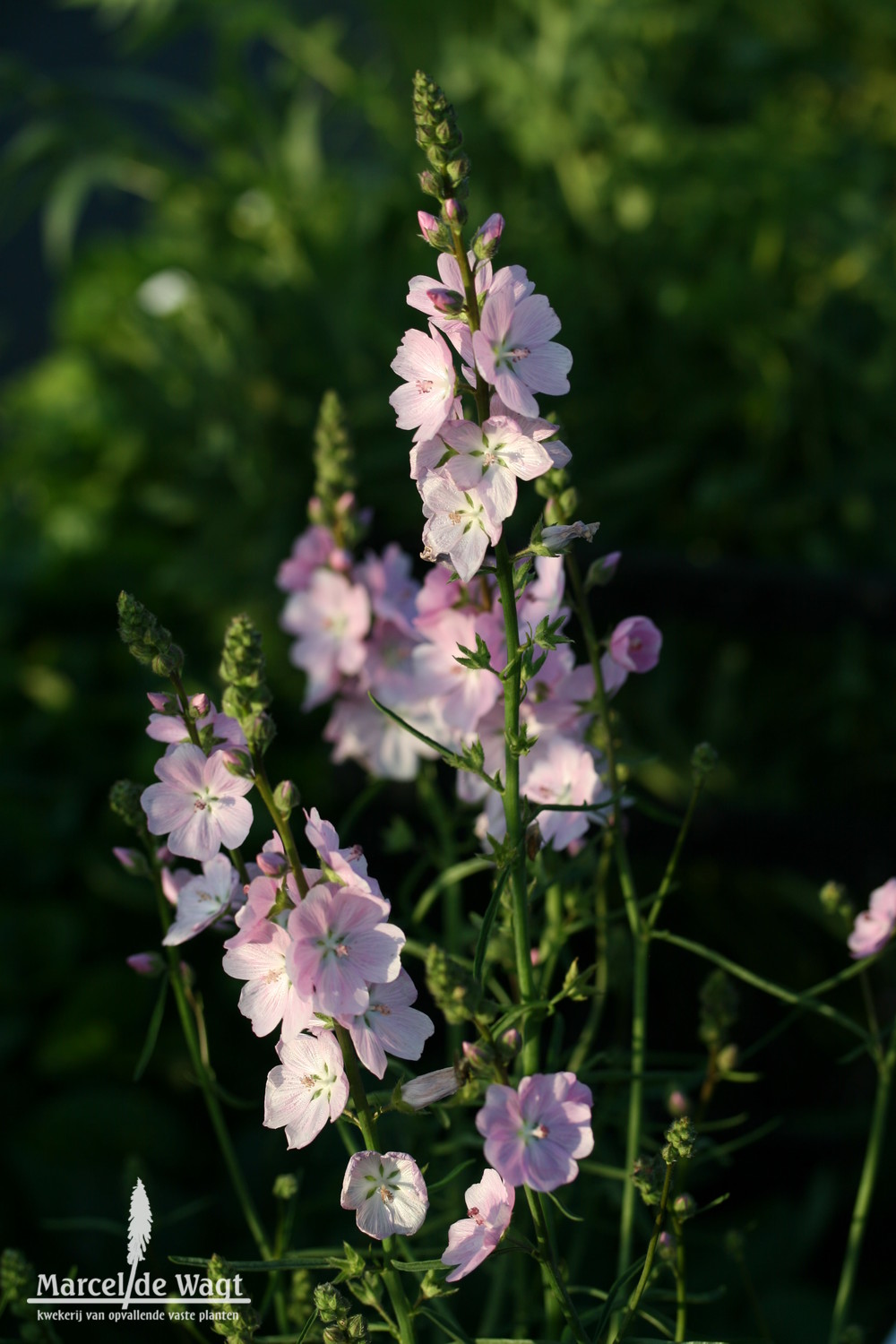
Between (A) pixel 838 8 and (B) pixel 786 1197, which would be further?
(A) pixel 838 8

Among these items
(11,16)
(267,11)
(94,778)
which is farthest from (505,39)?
(11,16)

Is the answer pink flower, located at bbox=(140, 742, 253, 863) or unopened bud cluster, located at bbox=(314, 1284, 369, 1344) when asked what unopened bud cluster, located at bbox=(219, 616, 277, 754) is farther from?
unopened bud cluster, located at bbox=(314, 1284, 369, 1344)

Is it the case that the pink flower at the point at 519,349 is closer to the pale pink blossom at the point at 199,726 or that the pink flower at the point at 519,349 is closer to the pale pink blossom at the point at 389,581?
the pale pink blossom at the point at 199,726

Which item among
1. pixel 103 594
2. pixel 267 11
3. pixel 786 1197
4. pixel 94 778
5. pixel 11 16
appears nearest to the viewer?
pixel 786 1197

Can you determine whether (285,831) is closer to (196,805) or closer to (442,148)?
(196,805)

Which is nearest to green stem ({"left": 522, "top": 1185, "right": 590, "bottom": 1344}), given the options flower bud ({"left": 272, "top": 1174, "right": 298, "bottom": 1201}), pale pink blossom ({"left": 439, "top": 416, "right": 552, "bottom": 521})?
flower bud ({"left": 272, "top": 1174, "right": 298, "bottom": 1201})

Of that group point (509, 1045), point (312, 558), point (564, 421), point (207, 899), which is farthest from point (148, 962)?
point (564, 421)

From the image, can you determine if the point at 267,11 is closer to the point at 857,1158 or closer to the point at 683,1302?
the point at 857,1158
